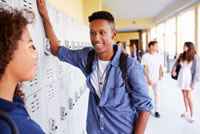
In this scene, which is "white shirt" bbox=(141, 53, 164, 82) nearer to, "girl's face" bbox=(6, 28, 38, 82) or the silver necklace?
the silver necklace

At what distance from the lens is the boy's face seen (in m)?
1.76

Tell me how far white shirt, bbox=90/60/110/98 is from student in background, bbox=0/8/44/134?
3.15ft

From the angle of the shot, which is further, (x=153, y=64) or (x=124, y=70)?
(x=153, y=64)

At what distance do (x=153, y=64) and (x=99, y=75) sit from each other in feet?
13.9

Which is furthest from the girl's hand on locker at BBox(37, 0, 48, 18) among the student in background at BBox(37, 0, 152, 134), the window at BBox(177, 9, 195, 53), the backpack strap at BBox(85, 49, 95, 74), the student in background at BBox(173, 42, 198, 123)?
the window at BBox(177, 9, 195, 53)

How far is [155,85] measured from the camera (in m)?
6.05

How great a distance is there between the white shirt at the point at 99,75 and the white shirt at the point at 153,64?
13.8ft

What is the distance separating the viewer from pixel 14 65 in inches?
31.5

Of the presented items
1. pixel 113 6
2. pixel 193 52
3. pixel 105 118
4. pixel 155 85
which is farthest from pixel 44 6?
pixel 113 6

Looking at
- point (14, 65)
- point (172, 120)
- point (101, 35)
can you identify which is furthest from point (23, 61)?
point (172, 120)

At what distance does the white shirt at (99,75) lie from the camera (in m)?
1.79

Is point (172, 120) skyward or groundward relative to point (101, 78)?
groundward

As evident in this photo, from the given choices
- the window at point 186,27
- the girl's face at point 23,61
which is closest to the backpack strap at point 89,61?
the girl's face at point 23,61

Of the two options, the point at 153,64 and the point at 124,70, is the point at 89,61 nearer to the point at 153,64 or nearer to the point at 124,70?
the point at 124,70
